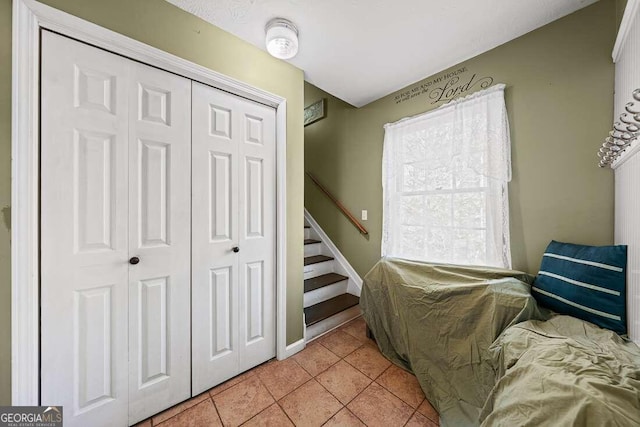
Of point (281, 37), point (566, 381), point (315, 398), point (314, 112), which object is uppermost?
point (314, 112)

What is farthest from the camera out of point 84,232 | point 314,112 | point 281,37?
point 314,112

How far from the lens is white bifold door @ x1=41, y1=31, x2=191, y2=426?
1031 millimetres

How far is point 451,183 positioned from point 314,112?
2101 millimetres

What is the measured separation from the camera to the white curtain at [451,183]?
1.62m

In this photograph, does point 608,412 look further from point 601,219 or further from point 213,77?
point 213,77

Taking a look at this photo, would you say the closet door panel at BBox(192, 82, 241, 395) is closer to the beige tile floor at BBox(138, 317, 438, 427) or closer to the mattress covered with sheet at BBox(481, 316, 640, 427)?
the beige tile floor at BBox(138, 317, 438, 427)

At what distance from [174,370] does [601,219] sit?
2637 mm

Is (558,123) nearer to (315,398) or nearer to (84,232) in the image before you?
(315,398)

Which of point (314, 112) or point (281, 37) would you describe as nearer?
point (281, 37)

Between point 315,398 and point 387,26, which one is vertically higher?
point 387,26

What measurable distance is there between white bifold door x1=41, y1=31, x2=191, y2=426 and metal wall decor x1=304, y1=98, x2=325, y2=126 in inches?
77.3

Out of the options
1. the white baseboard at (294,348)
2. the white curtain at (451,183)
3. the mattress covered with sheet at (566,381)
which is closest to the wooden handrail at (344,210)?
the white curtain at (451,183)

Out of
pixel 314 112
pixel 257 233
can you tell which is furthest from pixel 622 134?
pixel 314 112

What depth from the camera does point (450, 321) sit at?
136 centimetres
